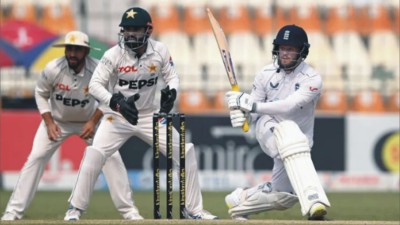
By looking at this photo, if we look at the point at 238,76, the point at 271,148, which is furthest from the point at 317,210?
the point at 238,76

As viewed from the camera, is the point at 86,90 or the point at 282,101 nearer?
the point at 282,101

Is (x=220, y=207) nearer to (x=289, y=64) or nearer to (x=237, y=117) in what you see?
(x=289, y=64)

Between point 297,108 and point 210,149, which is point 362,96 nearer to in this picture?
point 210,149

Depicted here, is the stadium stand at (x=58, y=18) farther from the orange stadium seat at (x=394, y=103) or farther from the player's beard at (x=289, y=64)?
the player's beard at (x=289, y=64)

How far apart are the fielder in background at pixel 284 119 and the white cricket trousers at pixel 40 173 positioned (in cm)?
123

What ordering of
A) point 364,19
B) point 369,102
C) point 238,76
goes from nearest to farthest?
point 369,102, point 238,76, point 364,19

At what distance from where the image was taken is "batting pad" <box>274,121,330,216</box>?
7391 mm

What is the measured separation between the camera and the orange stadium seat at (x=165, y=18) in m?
18.1

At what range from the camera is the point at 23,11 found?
18.2 meters

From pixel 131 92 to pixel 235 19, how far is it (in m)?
9.86

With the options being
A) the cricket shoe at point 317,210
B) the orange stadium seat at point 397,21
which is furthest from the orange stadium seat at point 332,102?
the cricket shoe at point 317,210

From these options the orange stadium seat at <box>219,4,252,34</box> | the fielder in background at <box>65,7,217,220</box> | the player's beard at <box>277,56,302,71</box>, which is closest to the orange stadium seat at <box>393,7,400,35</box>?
the orange stadium seat at <box>219,4,252,34</box>

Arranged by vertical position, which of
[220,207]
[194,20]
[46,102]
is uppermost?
[194,20]

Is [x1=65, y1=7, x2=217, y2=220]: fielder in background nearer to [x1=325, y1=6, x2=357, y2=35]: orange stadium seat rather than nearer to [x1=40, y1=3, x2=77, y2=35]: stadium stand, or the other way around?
[x1=40, y1=3, x2=77, y2=35]: stadium stand
